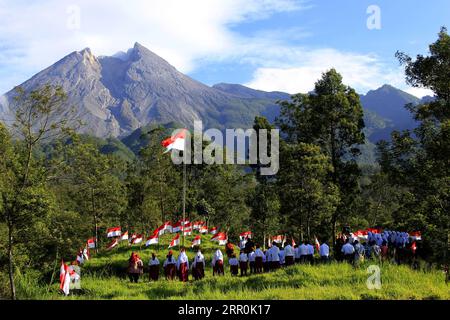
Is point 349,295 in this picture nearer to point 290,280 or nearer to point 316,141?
point 290,280

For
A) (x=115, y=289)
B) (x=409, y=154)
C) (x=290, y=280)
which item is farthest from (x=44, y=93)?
(x=409, y=154)

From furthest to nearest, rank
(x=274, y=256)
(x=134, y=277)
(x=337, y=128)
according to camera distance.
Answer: (x=337, y=128), (x=134, y=277), (x=274, y=256)

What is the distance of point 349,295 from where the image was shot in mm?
12211

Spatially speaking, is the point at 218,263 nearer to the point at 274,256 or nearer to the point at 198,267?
the point at 198,267

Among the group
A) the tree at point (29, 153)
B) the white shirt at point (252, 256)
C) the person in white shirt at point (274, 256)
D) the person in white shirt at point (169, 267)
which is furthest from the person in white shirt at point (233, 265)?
the tree at point (29, 153)

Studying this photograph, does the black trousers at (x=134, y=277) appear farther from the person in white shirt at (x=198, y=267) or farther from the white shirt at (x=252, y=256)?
the white shirt at (x=252, y=256)

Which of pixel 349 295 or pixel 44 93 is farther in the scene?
pixel 44 93

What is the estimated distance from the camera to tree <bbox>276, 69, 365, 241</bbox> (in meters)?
32.0

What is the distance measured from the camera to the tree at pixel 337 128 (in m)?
32.0

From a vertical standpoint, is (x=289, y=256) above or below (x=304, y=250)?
below

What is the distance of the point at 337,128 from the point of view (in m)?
32.7

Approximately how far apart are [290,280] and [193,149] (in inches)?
1522

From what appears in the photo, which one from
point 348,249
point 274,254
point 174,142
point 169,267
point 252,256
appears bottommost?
point 169,267

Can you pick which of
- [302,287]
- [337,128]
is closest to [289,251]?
[302,287]
